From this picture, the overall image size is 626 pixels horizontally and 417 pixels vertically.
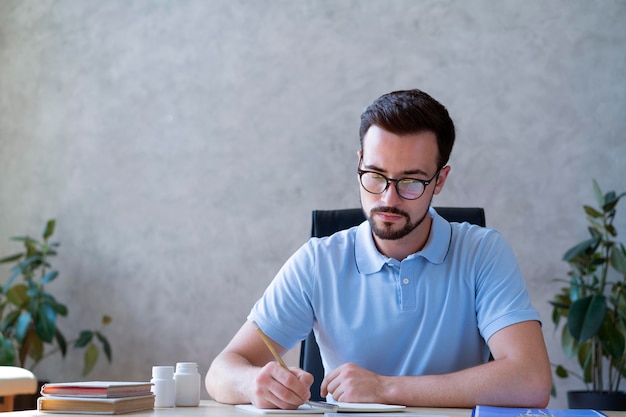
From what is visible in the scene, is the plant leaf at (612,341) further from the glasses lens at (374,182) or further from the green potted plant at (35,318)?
the green potted plant at (35,318)

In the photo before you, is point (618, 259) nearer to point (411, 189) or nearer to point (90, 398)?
point (411, 189)

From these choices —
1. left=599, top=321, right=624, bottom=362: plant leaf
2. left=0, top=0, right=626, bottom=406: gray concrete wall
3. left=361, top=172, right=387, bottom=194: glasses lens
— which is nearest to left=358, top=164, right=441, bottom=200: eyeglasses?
left=361, top=172, right=387, bottom=194: glasses lens

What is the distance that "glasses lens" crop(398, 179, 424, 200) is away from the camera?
74.1 inches

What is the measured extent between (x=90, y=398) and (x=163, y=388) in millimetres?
186

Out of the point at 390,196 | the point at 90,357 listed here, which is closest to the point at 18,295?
the point at 90,357

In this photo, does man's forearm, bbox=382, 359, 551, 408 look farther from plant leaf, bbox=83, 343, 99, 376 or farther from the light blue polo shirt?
plant leaf, bbox=83, 343, 99, 376

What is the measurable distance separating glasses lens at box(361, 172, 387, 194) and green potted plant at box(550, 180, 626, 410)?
5.23ft

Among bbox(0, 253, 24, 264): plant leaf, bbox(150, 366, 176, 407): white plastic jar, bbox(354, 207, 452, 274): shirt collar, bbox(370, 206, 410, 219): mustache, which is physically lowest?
bbox(150, 366, 176, 407): white plastic jar

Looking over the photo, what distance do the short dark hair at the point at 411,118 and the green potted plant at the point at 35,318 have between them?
7.74 feet

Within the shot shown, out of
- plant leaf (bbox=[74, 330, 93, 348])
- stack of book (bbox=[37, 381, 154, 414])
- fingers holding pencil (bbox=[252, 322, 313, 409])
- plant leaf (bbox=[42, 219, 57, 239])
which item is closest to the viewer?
stack of book (bbox=[37, 381, 154, 414])

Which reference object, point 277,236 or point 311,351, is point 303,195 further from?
point 311,351

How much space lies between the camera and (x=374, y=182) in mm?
1877

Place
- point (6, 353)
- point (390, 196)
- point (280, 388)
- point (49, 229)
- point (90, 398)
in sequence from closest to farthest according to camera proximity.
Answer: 1. point (90, 398)
2. point (280, 388)
3. point (390, 196)
4. point (6, 353)
5. point (49, 229)

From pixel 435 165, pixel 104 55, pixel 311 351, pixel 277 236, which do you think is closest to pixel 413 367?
pixel 311 351
